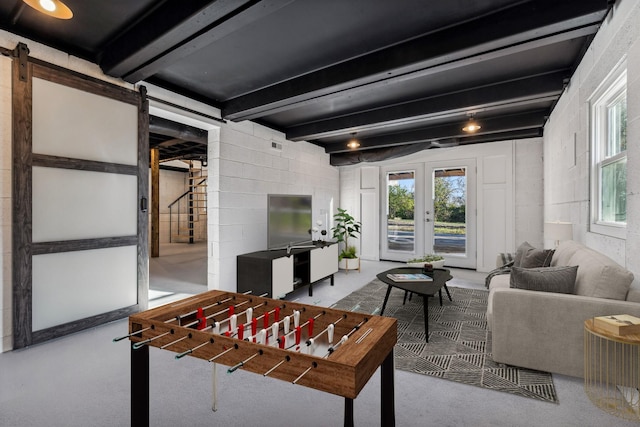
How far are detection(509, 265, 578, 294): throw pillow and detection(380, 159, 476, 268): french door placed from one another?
150 inches

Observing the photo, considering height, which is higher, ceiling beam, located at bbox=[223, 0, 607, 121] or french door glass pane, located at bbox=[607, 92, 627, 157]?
ceiling beam, located at bbox=[223, 0, 607, 121]

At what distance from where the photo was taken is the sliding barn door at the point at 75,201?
252 cm

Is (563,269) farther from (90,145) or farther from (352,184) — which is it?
(352,184)

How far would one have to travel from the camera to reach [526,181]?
544cm

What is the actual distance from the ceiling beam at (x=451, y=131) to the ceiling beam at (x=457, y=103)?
88cm

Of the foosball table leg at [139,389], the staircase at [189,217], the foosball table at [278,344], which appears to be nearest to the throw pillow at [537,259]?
the foosball table at [278,344]

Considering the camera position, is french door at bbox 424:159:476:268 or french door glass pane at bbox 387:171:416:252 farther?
french door glass pane at bbox 387:171:416:252

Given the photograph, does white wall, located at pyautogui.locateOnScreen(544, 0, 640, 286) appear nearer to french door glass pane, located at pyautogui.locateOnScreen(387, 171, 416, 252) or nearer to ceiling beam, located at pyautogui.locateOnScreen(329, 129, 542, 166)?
ceiling beam, located at pyautogui.locateOnScreen(329, 129, 542, 166)

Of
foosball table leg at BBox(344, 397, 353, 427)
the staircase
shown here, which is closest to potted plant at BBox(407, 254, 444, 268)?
foosball table leg at BBox(344, 397, 353, 427)

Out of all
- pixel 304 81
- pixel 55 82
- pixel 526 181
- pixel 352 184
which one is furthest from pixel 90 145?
pixel 526 181

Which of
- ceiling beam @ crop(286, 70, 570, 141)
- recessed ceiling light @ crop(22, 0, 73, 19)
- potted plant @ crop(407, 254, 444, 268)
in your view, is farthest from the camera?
potted plant @ crop(407, 254, 444, 268)

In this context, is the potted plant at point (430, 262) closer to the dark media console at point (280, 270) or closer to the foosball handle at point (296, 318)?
the dark media console at point (280, 270)

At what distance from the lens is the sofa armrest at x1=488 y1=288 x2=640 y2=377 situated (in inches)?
79.9

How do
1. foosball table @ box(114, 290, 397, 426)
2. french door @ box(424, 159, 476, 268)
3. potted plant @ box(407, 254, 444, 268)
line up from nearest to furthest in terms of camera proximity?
foosball table @ box(114, 290, 397, 426)
potted plant @ box(407, 254, 444, 268)
french door @ box(424, 159, 476, 268)
